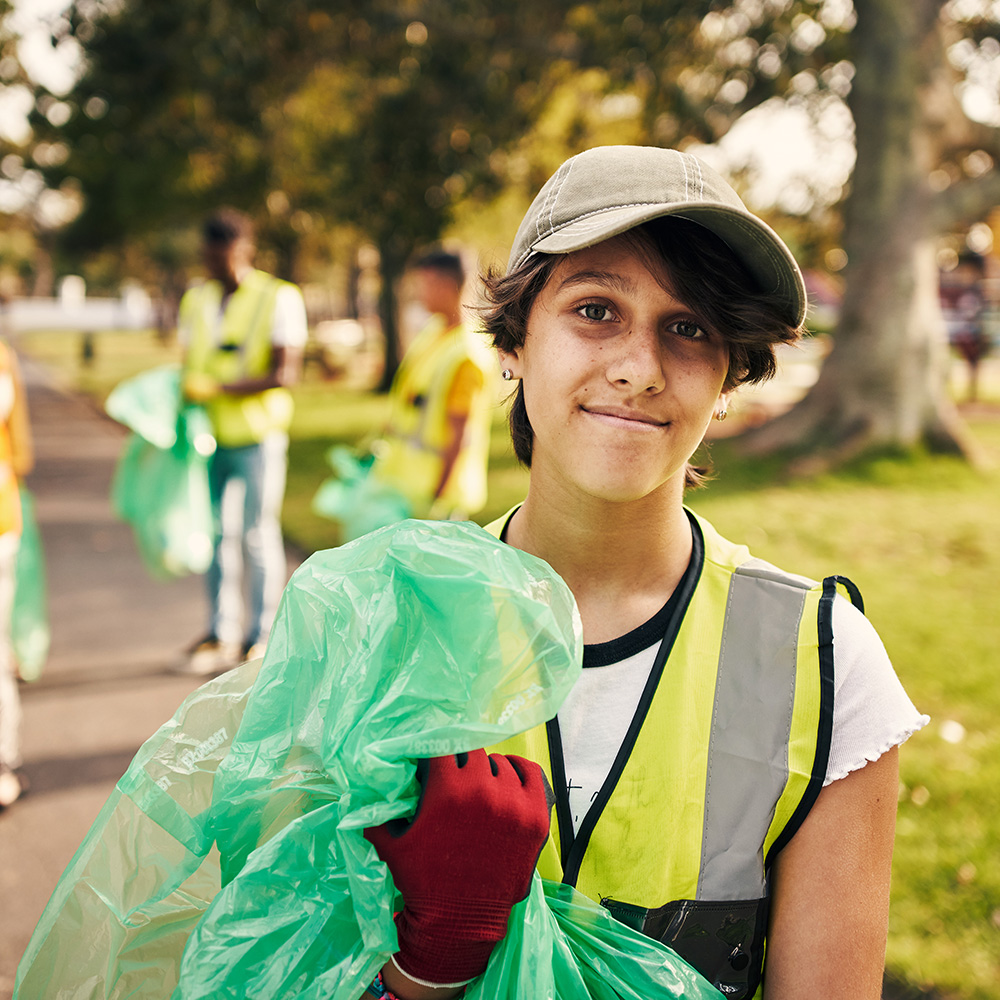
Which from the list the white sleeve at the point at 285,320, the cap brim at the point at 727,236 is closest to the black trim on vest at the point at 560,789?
the cap brim at the point at 727,236

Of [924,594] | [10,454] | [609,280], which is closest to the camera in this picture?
[609,280]

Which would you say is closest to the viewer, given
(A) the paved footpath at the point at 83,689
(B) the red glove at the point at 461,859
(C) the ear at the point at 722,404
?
(B) the red glove at the point at 461,859

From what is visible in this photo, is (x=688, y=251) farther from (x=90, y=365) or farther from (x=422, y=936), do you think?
(x=90, y=365)

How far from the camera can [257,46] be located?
360 inches

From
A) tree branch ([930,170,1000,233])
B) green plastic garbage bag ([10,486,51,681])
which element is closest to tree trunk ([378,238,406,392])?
tree branch ([930,170,1000,233])

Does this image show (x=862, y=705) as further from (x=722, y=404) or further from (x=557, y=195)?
(x=557, y=195)

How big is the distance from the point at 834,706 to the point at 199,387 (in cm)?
433

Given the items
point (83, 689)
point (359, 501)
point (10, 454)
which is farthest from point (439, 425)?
point (83, 689)

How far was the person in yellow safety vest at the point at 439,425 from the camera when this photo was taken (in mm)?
4484

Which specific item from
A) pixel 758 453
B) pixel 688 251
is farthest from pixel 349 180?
pixel 688 251

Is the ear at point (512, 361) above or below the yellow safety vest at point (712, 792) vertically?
above

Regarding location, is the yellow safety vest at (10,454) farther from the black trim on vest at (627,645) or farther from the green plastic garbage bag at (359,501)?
the black trim on vest at (627,645)

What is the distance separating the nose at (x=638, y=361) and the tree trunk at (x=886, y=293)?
9740 millimetres

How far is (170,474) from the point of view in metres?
4.94
